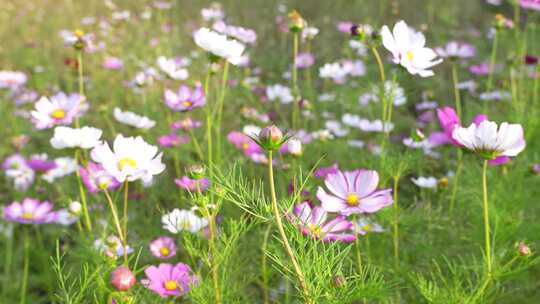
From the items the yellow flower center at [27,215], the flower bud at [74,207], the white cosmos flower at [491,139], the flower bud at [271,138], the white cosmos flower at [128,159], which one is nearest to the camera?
the flower bud at [271,138]

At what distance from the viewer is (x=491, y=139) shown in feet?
2.54

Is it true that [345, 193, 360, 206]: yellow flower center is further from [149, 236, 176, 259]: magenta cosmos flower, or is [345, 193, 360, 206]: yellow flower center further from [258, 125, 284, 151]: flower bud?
[149, 236, 176, 259]: magenta cosmos flower

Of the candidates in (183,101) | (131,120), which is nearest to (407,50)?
(183,101)

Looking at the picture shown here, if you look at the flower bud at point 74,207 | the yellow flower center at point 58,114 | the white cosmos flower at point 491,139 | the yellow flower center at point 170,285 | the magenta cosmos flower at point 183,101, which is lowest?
the yellow flower center at point 170,285

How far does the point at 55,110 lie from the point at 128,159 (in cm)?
47

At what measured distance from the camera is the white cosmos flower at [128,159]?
2.89 ft

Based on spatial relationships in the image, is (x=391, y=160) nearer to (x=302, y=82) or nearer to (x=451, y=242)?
(x=451, y=242)

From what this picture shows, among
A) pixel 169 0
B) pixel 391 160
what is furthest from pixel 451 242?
pixel 169 0

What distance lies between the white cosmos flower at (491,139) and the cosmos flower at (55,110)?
2.78 feet

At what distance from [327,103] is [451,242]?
1.21 meters

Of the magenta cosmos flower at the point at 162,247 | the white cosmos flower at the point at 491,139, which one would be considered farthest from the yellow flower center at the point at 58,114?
the white cosmos flower at the point at 491,139

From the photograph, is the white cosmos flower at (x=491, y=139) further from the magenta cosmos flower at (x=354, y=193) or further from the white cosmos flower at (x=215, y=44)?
the white cosmos flower at (x=215, y=44)

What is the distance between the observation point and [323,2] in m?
3.94

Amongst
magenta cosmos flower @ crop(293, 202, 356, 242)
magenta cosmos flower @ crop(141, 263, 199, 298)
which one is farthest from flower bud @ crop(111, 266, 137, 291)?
magenta cosmos flower @ crop(293, 202, 356, 242)
